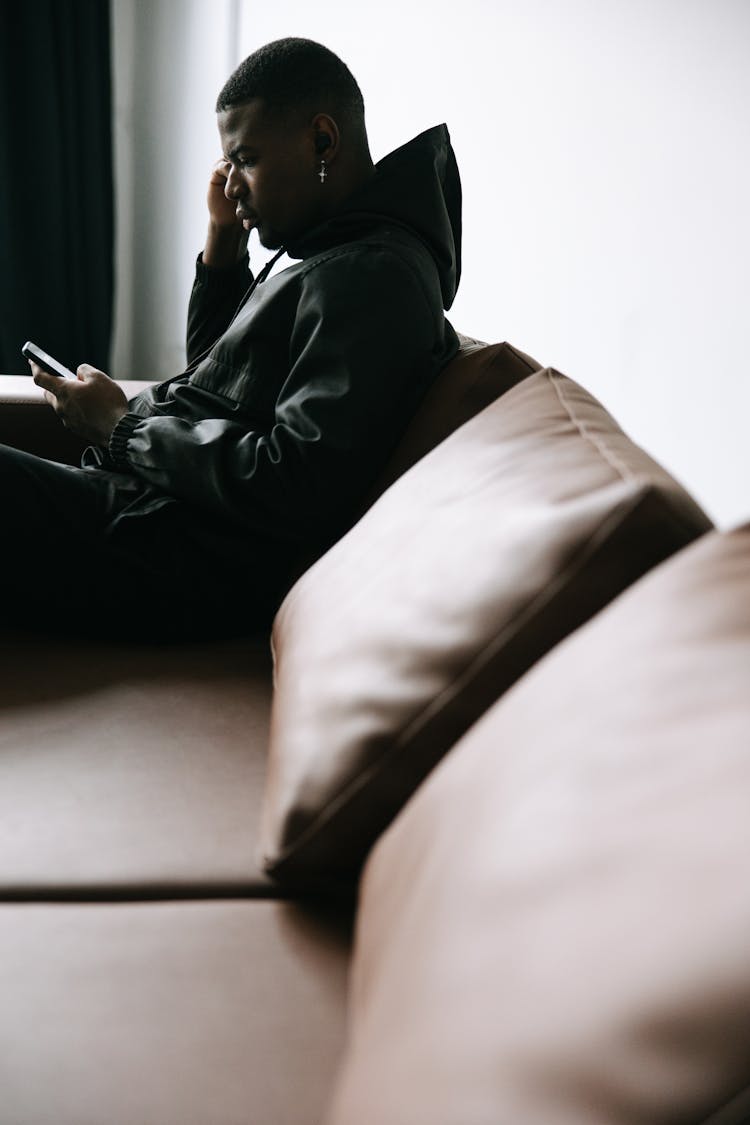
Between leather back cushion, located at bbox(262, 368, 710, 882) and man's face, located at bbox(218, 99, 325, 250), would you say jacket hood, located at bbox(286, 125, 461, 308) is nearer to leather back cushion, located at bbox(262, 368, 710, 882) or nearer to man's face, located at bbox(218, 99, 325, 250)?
man's face, located at bbox(218, 99, 325, 250)

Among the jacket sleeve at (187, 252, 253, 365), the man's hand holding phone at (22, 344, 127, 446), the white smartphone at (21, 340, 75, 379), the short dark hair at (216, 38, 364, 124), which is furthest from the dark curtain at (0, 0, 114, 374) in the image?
the short dark hair at (216, 38, 364, 124)

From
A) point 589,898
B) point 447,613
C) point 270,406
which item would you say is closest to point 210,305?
point 270,406

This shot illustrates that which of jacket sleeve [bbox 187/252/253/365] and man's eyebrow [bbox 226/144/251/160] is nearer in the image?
man's eyebrow [bbox 226/144/251/160]

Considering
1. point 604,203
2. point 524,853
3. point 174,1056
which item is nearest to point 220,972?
point 174,1056

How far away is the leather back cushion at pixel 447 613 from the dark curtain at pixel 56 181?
8.75ft

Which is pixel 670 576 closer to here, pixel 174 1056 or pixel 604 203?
pixel 174 1056

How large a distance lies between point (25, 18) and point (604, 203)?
2.44m

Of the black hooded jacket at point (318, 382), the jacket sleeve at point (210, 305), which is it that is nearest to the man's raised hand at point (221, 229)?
the jacket sleeve at point (210, 305)

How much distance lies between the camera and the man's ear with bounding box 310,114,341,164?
1436 mm

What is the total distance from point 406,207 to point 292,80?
0.79 ft

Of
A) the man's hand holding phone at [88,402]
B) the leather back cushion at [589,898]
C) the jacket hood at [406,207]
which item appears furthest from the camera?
the man's hand holding phone at [88,402]

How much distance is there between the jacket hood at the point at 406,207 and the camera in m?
1.37

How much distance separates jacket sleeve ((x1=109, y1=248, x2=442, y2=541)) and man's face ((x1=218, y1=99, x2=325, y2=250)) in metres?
0.22

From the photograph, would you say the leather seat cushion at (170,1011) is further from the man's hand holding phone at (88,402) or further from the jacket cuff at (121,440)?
the man's hand holding phone at (88,402)
